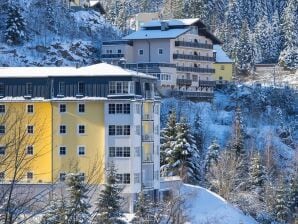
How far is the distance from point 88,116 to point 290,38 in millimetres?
74148

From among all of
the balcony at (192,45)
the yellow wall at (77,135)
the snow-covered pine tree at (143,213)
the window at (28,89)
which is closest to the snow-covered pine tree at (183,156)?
the yellow wall at (77,135)

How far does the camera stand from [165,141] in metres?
67.5

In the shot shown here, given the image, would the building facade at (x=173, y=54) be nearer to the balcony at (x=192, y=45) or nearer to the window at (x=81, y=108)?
the balcony at (x=192, y=45)

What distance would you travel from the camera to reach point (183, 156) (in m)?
65.6

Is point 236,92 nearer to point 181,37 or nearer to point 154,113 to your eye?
point 181,37

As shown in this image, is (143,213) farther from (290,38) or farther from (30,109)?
(290,38)

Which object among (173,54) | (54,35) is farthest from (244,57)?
(54,35)

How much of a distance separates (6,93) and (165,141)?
51.9 ft

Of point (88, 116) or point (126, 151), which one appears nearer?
point (126, 151)

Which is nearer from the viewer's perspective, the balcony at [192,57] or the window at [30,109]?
the window at [30,109]

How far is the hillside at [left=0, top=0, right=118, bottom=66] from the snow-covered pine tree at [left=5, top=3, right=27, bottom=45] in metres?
0.23

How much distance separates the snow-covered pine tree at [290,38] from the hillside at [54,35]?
99.5ft

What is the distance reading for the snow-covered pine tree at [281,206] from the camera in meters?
61.0

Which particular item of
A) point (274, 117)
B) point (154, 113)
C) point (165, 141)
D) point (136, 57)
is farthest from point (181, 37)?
point (154, 113)
